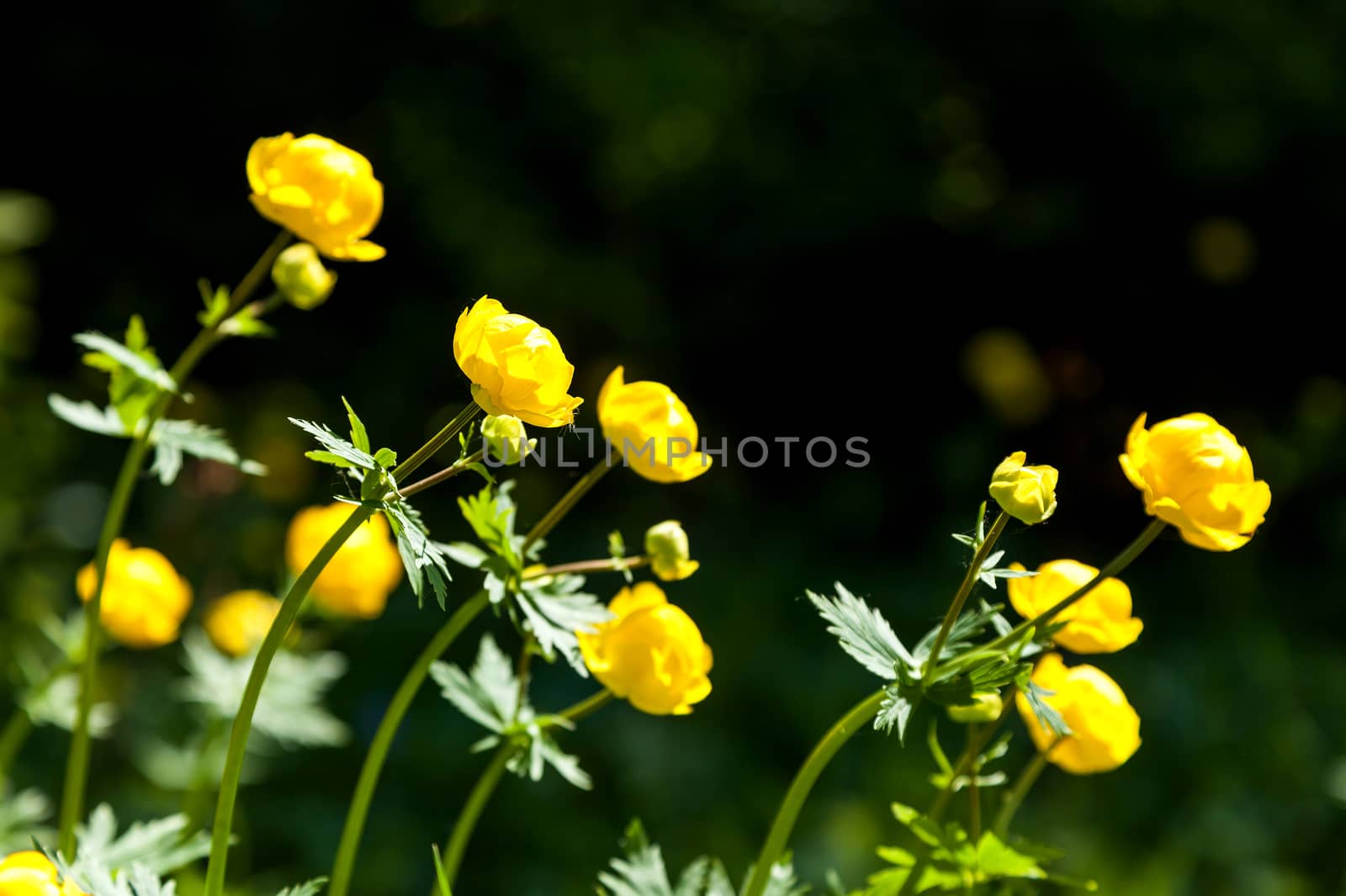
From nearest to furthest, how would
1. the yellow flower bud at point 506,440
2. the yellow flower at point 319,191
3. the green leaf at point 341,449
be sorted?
the green leaf at point 341,449 < the yellow flower bud at point 506,440 < the yellow flower at point 319,191

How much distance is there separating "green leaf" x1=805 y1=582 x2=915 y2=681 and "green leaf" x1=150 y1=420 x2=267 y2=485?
1.28 ft

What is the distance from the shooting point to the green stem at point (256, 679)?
56 cm

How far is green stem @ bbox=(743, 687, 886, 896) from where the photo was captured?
62 centimetres

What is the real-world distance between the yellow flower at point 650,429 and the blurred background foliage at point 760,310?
134 centimetres

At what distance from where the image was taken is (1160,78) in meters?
2.53

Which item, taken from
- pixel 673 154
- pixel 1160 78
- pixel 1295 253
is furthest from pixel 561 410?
Answer: pixel 1295 253

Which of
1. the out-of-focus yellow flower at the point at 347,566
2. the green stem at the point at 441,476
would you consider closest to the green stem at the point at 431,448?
the green stem at the point at 441,476

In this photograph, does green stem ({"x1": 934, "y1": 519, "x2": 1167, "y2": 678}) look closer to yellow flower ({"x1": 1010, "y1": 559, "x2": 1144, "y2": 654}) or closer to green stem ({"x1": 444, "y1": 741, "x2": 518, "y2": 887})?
yellow flower ({"x1": 1010, "y1": 559, "x2": 1144, "y2": 654})

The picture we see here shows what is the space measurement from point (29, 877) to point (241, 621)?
0.62 metres

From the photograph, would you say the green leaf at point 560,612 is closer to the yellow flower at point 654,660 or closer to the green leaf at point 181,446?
the yellow flower at point 654,660

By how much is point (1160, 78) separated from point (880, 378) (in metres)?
0.92

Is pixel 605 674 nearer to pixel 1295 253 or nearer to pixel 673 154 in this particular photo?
pixel 673 154

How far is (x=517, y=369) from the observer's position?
595 millimetres

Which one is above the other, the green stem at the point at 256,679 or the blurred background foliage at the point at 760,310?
the blurred background foliage at the point at 760,310
